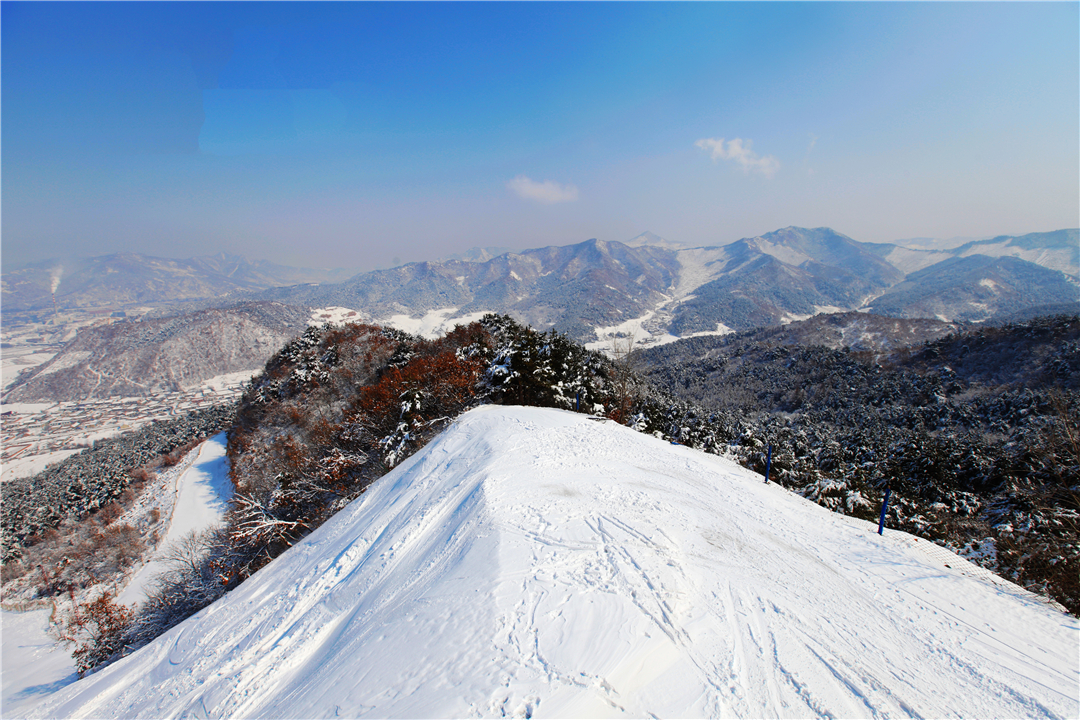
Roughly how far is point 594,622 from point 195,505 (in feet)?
92.8

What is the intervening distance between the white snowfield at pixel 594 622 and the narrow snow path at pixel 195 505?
1468 centimetres

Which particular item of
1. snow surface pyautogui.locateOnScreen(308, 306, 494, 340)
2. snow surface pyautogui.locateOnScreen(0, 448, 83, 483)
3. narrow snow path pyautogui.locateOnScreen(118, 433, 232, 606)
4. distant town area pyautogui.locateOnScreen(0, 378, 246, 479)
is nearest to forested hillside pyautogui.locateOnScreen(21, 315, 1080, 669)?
narrow snow path pyautogui.locateOnScreen(118, 433, 232, 606)

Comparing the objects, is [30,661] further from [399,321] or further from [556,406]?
[399,321]

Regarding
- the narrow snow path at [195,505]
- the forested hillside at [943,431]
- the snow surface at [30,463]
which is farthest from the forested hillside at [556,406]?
the snow surface at [30,463]

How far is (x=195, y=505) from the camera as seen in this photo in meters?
22.8

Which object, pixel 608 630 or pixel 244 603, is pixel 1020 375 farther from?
pixel 244 603

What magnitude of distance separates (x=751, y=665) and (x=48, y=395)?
165285mm

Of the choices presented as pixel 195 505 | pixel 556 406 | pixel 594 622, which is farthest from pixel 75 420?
pixel 594 622

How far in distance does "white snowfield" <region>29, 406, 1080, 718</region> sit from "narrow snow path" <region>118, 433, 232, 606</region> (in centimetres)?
1468

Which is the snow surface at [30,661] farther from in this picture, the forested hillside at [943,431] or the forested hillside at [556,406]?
the forested hillside at [943,431]

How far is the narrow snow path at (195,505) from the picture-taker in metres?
18.8

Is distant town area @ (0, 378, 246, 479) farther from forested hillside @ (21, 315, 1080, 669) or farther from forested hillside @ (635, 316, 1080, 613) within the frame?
forested hillside @ (635, 316, 1080, 613)

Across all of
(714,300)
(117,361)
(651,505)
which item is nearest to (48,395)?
(117,361)

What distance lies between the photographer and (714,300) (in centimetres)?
18600
